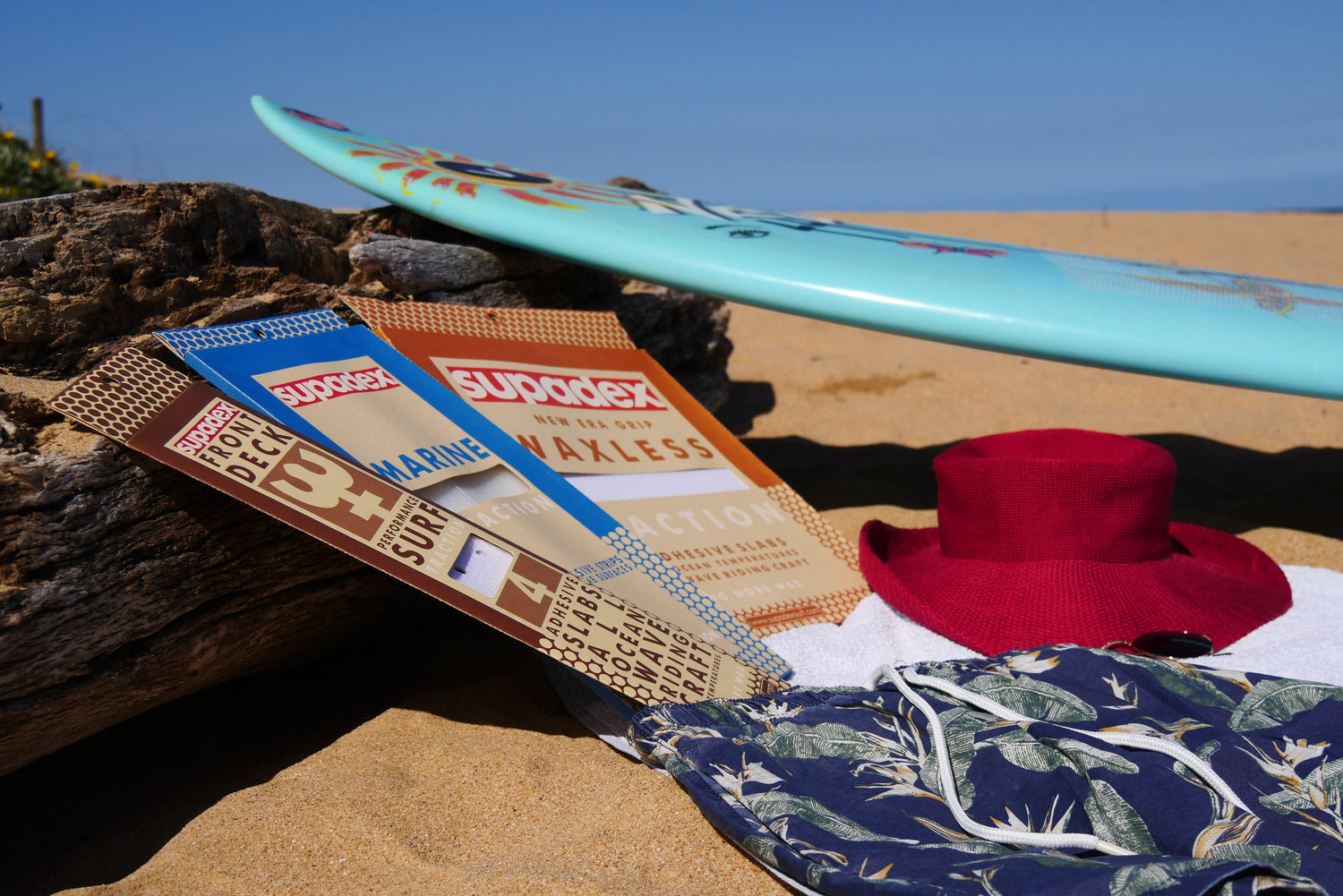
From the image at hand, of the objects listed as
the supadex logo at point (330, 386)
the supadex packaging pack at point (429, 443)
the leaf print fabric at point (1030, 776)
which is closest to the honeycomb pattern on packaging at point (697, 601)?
the supadex packaging pack at point (429, 443)

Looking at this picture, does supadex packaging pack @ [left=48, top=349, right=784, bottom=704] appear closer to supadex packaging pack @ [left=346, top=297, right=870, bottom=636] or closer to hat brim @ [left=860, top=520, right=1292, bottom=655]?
supadex packaging pack @ [left=346, top=297, right=870, bottom=636]

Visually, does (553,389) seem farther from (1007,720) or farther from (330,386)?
(1007,720)

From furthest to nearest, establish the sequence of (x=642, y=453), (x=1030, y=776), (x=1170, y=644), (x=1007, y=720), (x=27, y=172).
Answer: (x=27, y=172), (x=642, y=453), (x=1170, y=644), (x=1007, y=720), (x=1030, y=776)

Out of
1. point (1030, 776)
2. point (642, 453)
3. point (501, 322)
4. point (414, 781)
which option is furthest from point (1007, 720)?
point (501, 322)

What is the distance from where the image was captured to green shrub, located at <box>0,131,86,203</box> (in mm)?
5457

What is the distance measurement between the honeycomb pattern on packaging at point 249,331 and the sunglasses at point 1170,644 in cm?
A: 149

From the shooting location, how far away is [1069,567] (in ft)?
5.44

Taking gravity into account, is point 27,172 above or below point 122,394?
below

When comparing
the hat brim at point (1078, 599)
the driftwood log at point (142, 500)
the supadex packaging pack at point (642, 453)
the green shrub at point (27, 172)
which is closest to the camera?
the driftwood log at point (142, 500)

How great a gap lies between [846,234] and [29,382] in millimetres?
1849

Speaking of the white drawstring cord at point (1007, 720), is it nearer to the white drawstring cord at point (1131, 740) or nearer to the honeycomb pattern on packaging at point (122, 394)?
the white drawstring cord at point (1131, 740)

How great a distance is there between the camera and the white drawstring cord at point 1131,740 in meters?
1.08

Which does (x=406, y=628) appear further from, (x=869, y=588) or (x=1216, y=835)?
(x=1216, y=835)

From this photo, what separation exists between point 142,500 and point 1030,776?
1226 millimetres
